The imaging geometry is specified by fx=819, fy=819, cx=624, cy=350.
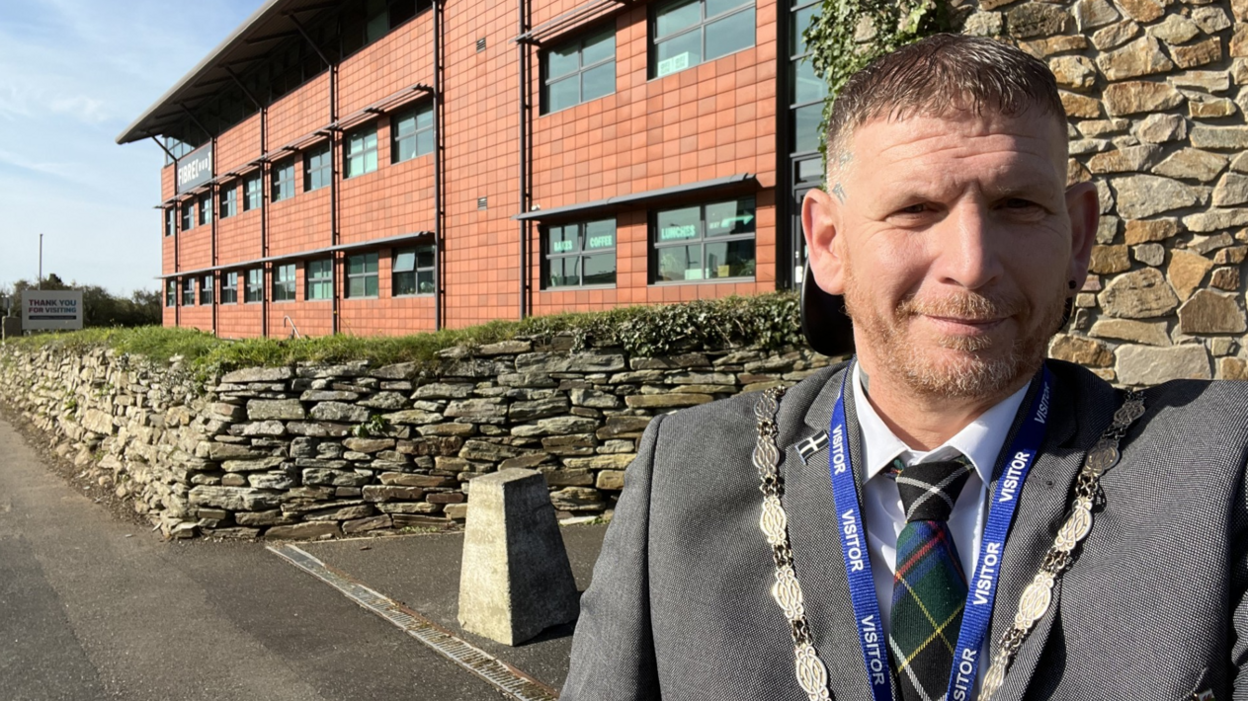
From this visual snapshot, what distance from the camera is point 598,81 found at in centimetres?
1398

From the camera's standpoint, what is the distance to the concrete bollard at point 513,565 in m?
5.21

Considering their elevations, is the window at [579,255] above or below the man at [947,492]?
above

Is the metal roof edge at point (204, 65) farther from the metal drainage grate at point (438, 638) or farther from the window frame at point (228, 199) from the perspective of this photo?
the metal drainage grate at point (438, 638)

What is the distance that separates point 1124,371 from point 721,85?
8005mm

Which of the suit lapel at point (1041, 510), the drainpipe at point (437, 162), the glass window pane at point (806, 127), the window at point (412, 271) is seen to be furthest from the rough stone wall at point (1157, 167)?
the window at point (412, 271)

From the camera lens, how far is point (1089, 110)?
4871mm

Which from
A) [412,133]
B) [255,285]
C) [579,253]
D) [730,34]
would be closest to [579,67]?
[579,253]

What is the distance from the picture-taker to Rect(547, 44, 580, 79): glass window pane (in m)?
14.5

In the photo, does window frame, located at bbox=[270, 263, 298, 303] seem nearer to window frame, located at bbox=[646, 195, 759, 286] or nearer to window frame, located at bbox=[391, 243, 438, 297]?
window frame, located at bbox=[391, 243, 438, 297]

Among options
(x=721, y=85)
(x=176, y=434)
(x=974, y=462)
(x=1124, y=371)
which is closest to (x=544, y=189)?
(x=721, y=85)

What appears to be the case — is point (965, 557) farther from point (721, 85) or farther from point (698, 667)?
point (721, 85)

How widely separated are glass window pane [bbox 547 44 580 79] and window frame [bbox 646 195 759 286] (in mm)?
3571

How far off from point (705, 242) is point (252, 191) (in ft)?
69.8

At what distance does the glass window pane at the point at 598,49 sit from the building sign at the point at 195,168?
21.7m
